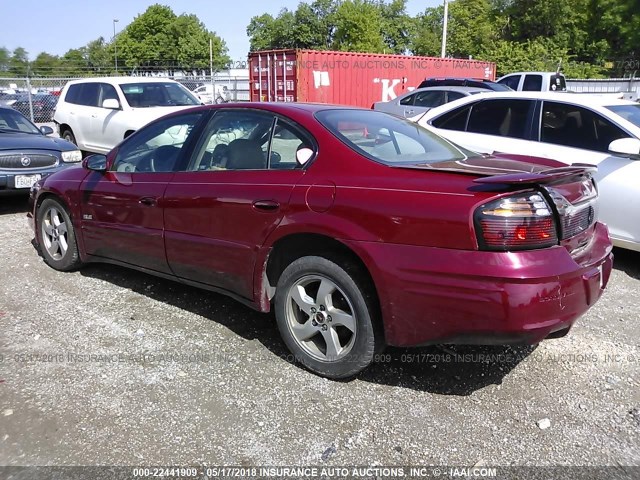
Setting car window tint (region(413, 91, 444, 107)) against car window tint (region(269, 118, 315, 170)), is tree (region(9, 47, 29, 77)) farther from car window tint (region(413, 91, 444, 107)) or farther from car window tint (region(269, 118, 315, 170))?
car window tint (region(269, 118, 315, 170))

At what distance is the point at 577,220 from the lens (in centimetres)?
312

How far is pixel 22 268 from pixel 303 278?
3.44 m

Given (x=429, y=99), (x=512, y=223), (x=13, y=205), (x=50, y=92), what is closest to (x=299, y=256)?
(x=512, y=223)

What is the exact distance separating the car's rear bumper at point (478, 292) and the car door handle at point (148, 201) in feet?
5.90

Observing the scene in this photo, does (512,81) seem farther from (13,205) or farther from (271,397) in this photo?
(271,397)

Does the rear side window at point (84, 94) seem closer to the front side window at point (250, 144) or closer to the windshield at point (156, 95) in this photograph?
the windshield at point (156, 95)

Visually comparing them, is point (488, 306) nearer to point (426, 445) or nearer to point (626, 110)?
point (426, 445)

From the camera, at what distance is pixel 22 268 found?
217 inches

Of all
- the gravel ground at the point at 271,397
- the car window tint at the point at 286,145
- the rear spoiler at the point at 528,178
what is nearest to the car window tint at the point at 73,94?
the gravel ground at the point at 271,397

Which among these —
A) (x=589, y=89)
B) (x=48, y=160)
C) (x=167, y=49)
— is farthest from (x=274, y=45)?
(x=48, y=160)

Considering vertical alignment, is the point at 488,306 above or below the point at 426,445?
above

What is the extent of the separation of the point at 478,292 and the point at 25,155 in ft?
22.4

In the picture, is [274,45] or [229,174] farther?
[274,45]

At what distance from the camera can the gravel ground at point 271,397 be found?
2.80 metres
